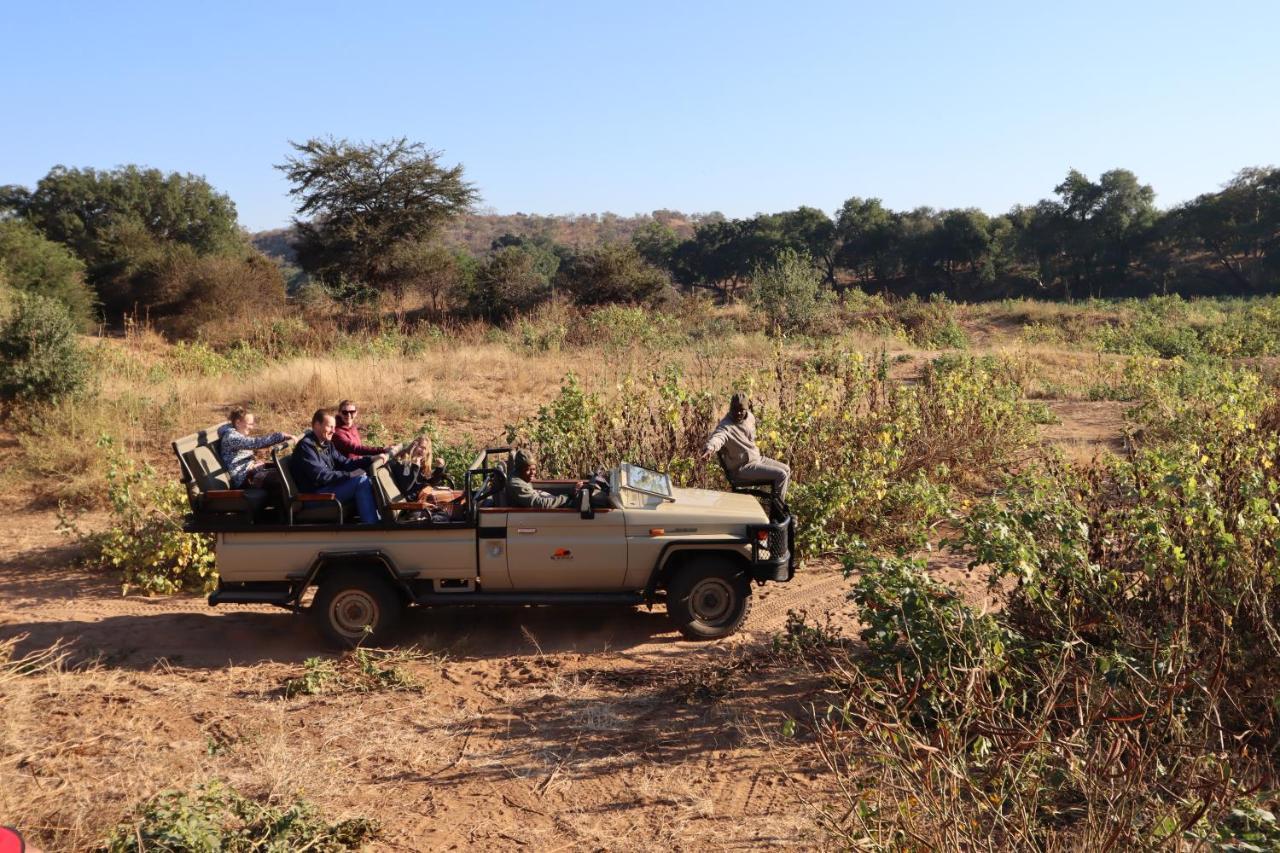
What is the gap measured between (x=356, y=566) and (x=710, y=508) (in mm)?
2585

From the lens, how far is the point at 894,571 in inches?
219

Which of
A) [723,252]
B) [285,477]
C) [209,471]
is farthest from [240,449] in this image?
[723,252]

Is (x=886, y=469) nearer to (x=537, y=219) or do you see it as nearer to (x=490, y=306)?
(x=490, y=306)

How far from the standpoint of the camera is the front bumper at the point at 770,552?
6918mm

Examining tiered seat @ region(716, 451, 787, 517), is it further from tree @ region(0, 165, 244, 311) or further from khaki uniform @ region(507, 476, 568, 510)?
tree @ region(0, 165, 244, 311)

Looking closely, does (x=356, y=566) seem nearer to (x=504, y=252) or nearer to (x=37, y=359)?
(x=37, y=359)

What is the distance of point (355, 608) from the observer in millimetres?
7059

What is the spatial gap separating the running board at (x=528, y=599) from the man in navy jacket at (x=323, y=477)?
2.35 ft

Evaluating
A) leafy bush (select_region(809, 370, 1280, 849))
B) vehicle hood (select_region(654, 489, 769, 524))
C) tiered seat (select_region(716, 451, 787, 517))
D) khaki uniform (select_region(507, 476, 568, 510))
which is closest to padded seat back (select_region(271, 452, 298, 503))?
khaki uniform (select_region(507, 476, 568, 510))

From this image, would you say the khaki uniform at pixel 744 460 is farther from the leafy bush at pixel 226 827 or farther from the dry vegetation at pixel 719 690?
the leafy bush at pixel 226 827

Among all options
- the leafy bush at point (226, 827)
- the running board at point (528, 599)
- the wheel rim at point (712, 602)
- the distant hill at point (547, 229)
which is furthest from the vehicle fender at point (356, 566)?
the distant hill at point (547, 229)

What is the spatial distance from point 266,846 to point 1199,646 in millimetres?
4658

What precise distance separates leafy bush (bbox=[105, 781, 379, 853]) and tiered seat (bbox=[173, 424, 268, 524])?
2454mm

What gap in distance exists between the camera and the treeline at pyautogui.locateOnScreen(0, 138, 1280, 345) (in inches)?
1161
